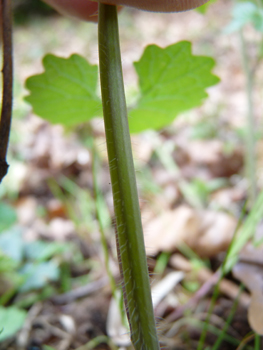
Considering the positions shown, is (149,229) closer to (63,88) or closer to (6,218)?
(6,218)

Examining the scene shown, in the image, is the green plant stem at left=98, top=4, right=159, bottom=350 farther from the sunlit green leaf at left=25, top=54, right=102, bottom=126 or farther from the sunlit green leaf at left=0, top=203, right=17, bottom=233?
the sunlit green leaf at left=0, top=203, right=17, bottom=233

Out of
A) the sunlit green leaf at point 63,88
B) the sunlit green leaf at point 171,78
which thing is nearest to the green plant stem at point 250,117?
the sunlit green leaf at point 171,78

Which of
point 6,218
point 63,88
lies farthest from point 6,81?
point 6,218

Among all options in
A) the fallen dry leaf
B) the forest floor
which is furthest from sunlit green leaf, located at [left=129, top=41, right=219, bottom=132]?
the fallen dry leaf

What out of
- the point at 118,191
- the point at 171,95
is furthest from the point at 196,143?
the point at 118,191

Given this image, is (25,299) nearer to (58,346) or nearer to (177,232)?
(58,346)
